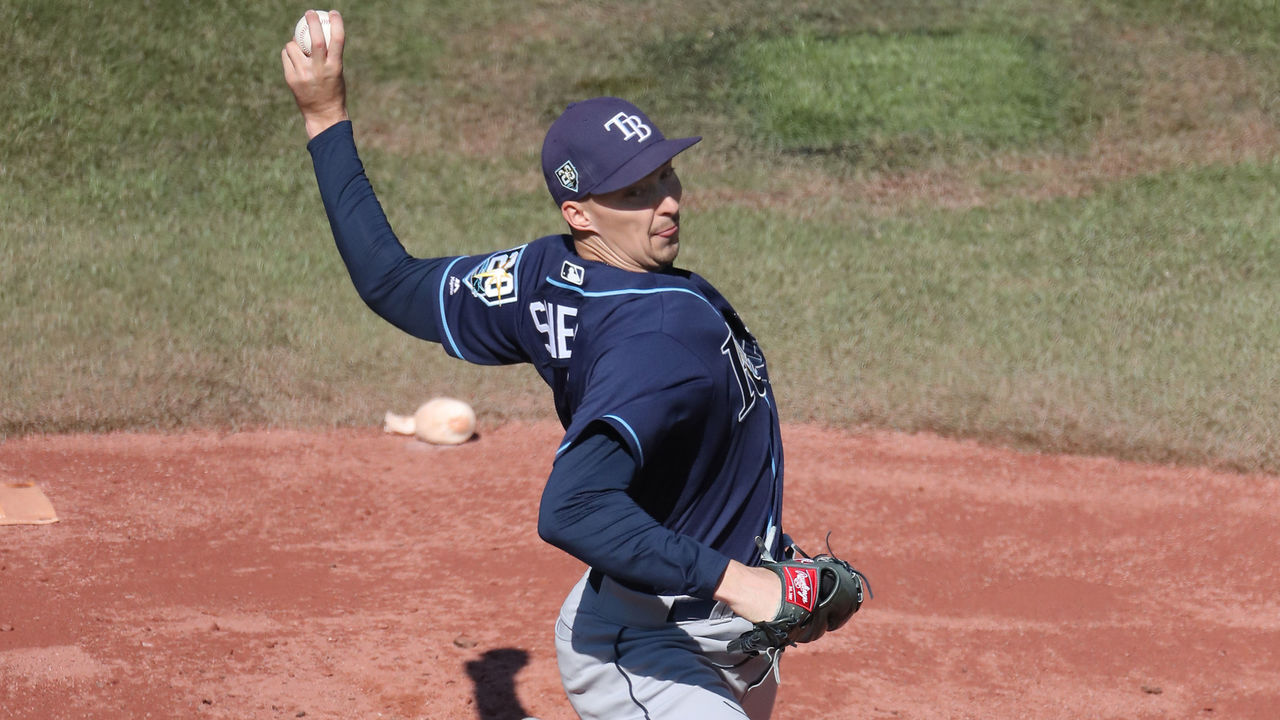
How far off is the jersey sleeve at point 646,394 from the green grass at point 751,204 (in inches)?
243

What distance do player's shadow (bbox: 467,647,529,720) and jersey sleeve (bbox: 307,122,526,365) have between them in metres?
2.31

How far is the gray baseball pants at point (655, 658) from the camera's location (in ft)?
10.5

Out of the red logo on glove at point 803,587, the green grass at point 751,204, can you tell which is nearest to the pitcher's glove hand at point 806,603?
the red logo on glove at point 803,587

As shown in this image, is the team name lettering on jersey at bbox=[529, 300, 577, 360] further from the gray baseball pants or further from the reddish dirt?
the reddish dirt

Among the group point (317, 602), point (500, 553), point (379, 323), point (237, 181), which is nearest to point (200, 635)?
point (317, 602)

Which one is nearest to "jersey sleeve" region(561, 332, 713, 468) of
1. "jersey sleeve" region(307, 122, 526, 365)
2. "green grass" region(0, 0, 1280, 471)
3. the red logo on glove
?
the red logo on glove

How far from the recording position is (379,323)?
10.5m

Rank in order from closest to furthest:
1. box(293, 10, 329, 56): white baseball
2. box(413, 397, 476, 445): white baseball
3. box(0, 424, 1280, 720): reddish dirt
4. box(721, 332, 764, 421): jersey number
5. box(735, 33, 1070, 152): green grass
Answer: box(721, 332, 764, 421): jersey number
box(293, 10, 329, 56): white baseball
box(0, 424, 1280, 720): reddish dirt
box(413, 397, 476, 445): white baseball
box(735, 33, 1070, 152): green grass

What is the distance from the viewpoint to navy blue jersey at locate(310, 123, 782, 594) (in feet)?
9.59

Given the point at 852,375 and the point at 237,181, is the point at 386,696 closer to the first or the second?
the point at 852,375

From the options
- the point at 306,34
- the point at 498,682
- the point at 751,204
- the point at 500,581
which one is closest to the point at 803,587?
the point at 306,34

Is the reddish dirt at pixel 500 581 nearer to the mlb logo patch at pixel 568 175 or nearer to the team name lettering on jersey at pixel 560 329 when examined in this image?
the team name lettering on jersey at pixel 560 329

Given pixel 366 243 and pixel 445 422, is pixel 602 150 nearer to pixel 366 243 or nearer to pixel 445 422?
pixel 366 243

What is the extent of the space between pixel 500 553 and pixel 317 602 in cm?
107
